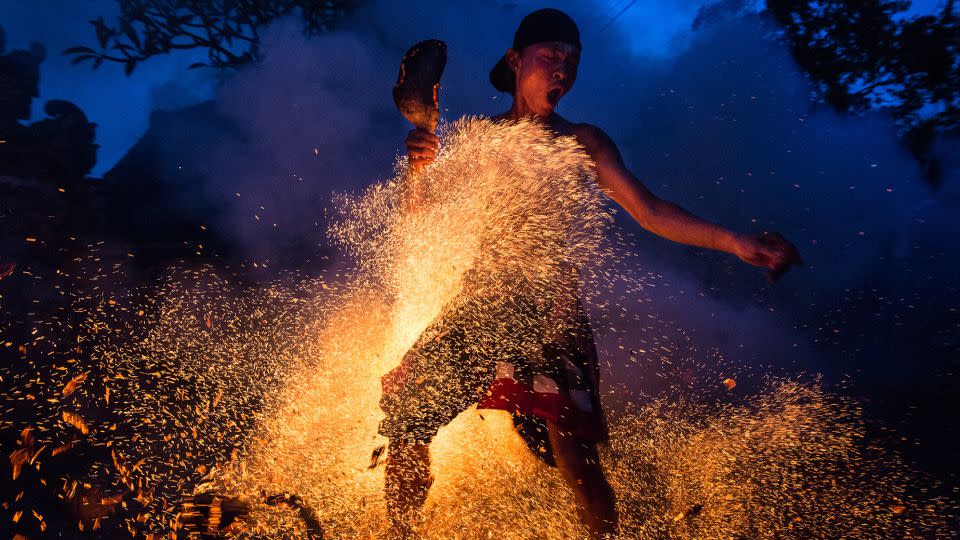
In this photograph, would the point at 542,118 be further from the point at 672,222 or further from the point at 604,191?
the point at 672,222

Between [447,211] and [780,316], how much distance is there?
8367mm

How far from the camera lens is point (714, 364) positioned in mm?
7691

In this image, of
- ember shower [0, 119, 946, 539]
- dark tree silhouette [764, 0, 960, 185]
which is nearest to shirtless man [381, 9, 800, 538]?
ember shower [0, 119, 946, 539]

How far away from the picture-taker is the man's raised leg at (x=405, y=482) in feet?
6.51

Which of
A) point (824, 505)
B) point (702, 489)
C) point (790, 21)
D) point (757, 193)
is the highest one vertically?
point (790, 21)

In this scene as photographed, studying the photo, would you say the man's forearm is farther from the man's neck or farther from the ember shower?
the man's neck

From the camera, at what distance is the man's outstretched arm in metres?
1.65

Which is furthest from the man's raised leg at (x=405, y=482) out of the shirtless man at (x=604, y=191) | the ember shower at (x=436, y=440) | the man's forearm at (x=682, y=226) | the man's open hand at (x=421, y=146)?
the man's forearm at (x=682, y=226)

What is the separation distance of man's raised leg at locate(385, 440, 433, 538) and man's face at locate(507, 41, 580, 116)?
1.56m

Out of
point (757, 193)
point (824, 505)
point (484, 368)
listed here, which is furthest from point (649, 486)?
point (757, 193)

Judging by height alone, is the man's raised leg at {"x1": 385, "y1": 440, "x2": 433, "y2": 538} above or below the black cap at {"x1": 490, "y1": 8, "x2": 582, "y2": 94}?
below

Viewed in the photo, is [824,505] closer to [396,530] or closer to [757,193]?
[396,530]

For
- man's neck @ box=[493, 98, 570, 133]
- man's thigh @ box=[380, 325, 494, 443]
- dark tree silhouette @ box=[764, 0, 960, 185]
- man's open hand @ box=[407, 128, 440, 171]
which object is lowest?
man's thigh @ box=[380, 325, 494, 443]

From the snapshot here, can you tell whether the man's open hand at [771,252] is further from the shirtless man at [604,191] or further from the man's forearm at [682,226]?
the man's forearm at [682,226]
